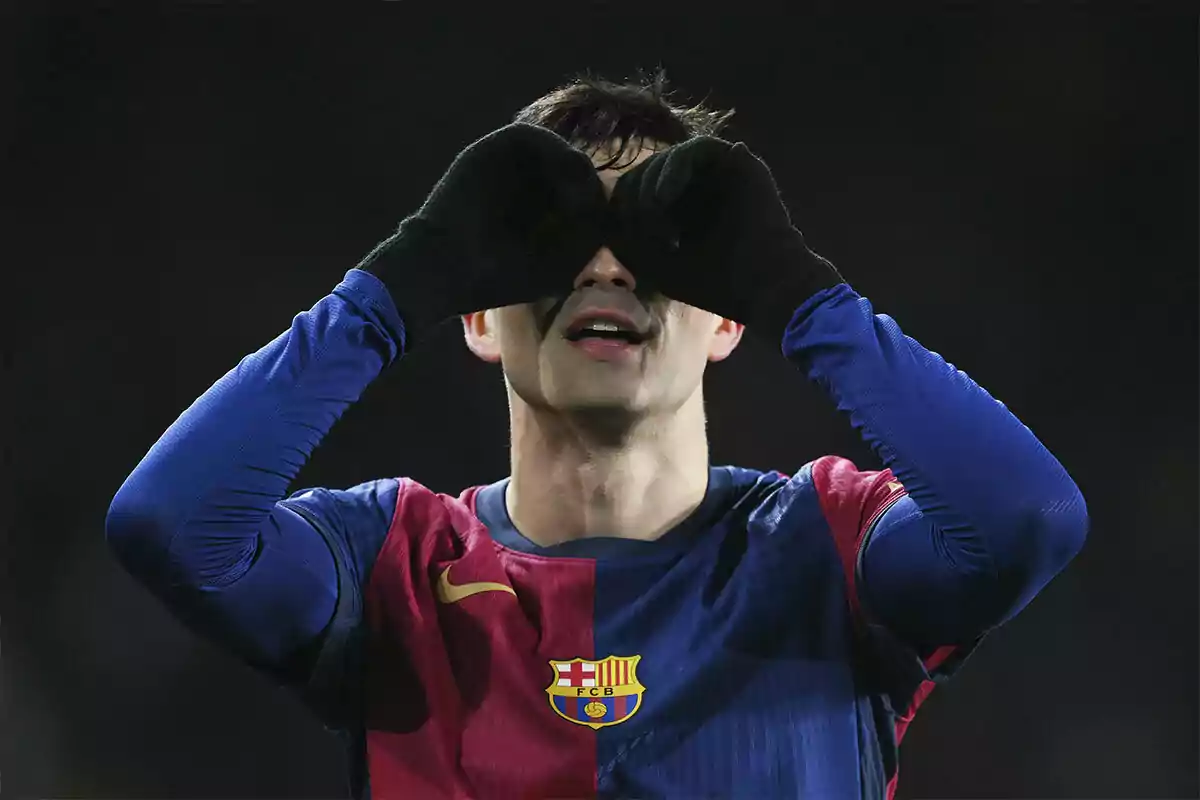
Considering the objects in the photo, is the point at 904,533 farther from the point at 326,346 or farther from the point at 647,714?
the point at 326,346

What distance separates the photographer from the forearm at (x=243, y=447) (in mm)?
815

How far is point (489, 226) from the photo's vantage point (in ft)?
3.12

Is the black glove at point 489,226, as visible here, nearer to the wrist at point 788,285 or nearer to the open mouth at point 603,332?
the open mouth at point 603,332

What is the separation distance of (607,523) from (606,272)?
0.72 ft

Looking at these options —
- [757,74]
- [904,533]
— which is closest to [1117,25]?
[757,74]

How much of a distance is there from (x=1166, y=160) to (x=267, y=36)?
1.77 metres

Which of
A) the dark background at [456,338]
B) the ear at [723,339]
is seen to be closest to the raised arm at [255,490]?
the ear at [723,339]

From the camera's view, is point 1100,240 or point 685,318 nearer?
point 685,318

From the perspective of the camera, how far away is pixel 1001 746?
86.8 inches

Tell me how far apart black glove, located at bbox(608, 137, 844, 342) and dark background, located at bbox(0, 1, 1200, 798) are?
137 centimetres

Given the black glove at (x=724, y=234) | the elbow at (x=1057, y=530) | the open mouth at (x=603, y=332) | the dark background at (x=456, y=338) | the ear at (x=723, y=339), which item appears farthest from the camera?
the dark background at (x=456, y=338)

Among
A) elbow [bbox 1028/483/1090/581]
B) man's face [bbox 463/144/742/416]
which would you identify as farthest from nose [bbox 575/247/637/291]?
elbow [bbox 1028/483/1090/581]

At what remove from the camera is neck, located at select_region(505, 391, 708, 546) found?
104 centimetres

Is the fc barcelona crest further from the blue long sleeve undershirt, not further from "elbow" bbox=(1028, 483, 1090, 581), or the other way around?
"elbow" bbox=(1028, 483, 1090, 581)
